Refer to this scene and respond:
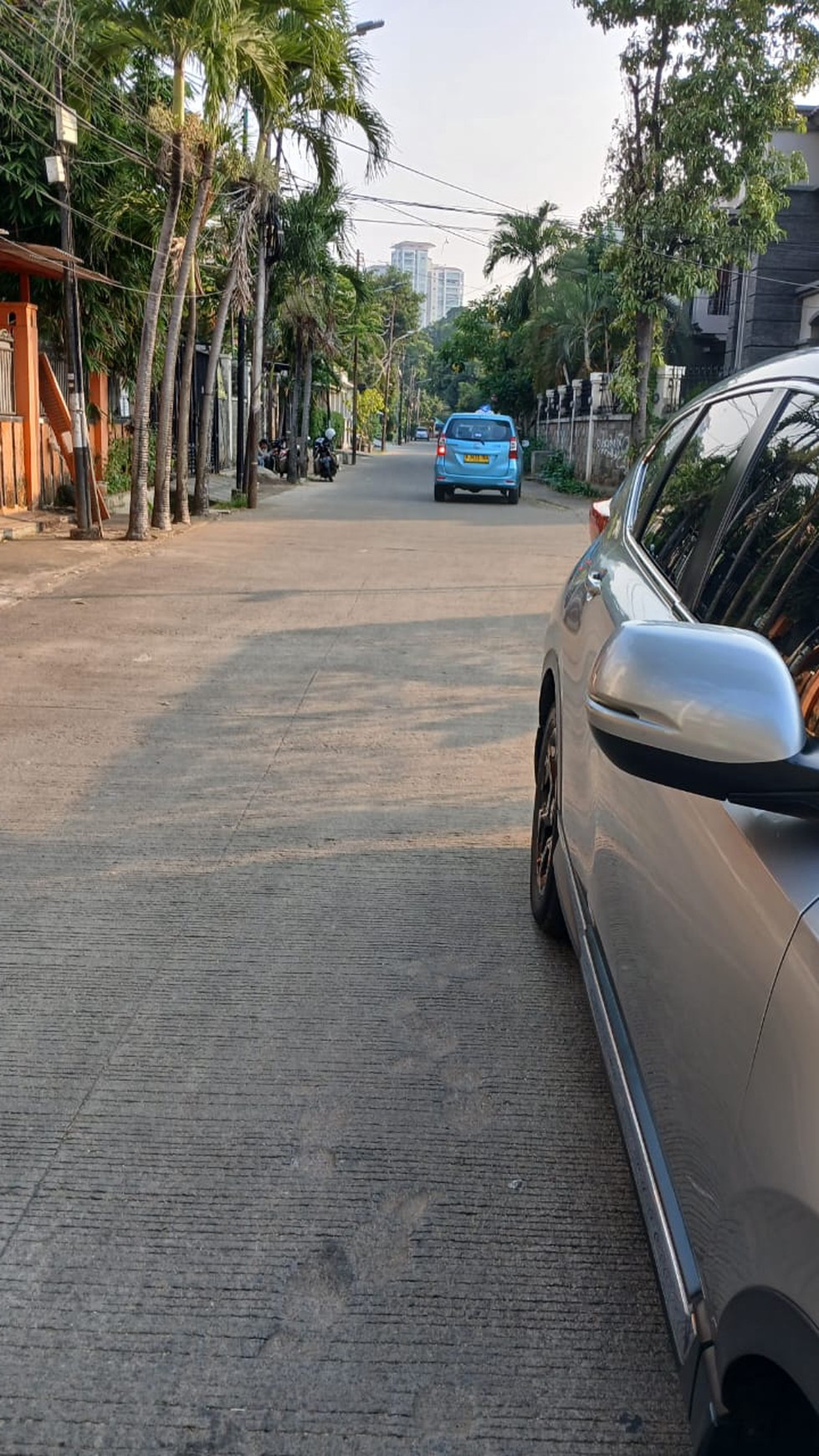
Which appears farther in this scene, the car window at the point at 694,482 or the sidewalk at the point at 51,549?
the sidewalk at the point at 51,549

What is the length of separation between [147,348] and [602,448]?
20.2 m

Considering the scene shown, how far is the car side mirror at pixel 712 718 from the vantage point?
1.44m

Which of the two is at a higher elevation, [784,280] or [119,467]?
[784,280]

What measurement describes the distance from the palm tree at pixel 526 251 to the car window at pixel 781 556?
4887 cm

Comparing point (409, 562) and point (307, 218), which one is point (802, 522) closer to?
point (409, 562)

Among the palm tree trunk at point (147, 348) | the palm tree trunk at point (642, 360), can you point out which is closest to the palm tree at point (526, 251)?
the palm tree trunk at point (642, 360)

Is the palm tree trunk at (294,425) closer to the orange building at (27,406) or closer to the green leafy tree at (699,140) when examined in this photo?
the green leafy tree at (699,140)

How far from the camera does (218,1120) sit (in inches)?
119

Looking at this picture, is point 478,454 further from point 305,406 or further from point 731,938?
point 731,938

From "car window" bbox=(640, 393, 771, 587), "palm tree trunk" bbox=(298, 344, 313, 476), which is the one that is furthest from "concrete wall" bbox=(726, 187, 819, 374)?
"car window" bbox=(640, 393, 771, 587)

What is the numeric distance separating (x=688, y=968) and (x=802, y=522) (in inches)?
32.7

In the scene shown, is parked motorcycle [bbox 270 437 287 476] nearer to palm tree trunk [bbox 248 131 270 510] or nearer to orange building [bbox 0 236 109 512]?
palm tree trunk [bbox 248 131 270 510]

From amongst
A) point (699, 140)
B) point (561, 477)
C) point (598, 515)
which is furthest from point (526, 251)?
point (598, 515)

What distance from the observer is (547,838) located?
408cm
